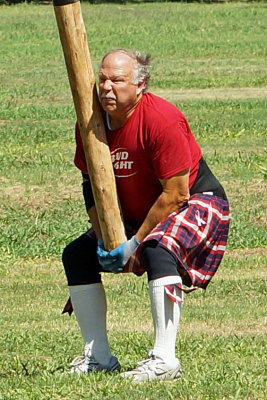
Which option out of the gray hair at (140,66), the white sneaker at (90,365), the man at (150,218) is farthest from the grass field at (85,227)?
the gray hair at (140,66)

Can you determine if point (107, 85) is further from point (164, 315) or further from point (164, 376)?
point (164, 376)

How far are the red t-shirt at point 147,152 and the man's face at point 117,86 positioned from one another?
0.07 m

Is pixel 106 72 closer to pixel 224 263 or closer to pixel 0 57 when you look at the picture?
pixel 224 263

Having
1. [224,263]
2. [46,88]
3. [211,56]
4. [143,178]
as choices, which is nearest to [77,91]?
[143,178]

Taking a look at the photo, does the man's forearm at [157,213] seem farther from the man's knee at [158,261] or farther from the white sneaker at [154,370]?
the white sneaker at [154,370]

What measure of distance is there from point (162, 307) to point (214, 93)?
15.6 m

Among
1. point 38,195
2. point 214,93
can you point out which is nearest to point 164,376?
point 38,195

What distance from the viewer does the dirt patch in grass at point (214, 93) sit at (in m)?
19.7

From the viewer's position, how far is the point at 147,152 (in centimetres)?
516

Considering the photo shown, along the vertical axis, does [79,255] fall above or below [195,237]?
below

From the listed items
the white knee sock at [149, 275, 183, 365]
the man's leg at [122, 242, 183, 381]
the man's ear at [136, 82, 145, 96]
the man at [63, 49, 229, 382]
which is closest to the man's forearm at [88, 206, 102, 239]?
the man at [63, 49, 229, 382]

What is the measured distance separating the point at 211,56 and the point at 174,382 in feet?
72.5

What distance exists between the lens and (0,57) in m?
26.8

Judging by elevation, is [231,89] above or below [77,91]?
below
